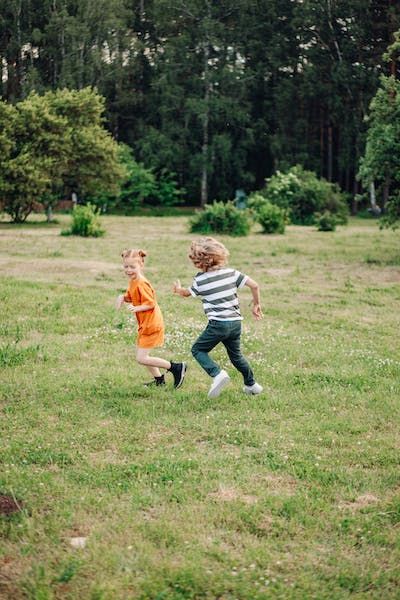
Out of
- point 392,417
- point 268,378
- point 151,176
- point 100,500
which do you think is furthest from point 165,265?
point 151,176

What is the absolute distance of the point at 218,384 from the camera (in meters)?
6.46

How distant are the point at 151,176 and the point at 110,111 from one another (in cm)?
890

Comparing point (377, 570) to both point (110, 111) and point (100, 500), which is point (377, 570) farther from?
point (110, 111)

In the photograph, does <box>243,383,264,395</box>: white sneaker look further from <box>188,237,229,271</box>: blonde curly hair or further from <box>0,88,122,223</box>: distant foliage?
<box>0,88,122,223</box>: distant foliage

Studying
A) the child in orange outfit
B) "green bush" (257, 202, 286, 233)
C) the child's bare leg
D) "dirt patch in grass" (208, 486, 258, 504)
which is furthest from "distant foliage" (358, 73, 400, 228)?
"dirt patch in grass" (208, 486, 258, 504)

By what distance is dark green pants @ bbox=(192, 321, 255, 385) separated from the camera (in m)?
6.54

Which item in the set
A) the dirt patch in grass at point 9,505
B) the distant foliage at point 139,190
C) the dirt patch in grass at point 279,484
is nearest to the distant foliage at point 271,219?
the distant foliage at point 139,190

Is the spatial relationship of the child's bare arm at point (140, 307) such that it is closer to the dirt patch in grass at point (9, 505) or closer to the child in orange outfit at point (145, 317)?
the child in orange outfit at point (145, 317)

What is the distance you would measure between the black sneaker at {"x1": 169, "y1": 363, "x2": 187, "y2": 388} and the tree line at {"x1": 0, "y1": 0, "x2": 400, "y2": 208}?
3841 centimetres

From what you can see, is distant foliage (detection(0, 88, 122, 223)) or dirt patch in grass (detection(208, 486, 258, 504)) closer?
dirt patch in grass (detection(208, 486, 258, 504))

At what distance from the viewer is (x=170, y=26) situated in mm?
47250

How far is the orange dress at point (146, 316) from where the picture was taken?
6.78 m

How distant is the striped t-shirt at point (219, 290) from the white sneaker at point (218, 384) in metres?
0.57

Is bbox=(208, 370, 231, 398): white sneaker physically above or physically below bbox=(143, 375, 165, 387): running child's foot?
above
